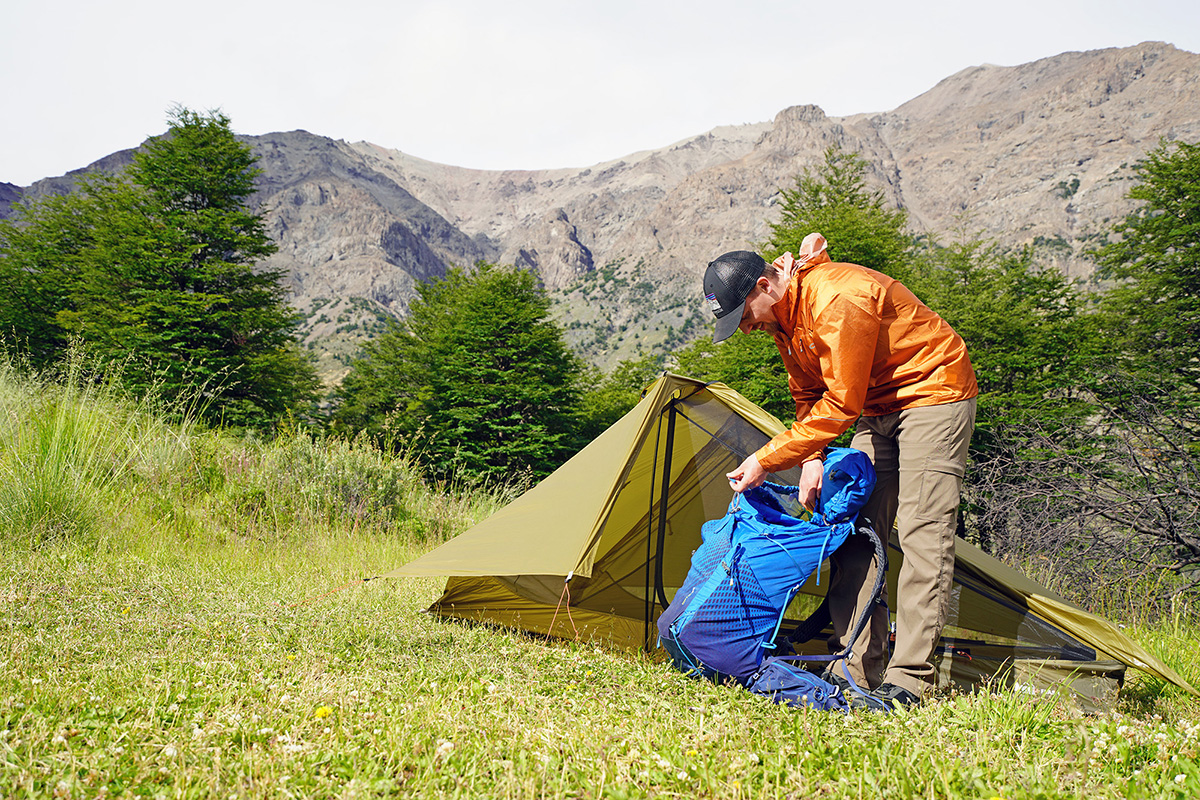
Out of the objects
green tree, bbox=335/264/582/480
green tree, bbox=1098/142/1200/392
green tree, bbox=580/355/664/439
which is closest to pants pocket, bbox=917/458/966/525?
green tree, bbox=1098/142/1200/392

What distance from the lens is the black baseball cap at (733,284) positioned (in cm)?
258

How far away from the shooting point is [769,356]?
17000mm

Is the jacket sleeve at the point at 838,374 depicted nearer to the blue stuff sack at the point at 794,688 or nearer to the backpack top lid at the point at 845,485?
the backpack top lid at the point at 845,485

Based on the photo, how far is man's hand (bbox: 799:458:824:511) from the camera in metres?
2.53

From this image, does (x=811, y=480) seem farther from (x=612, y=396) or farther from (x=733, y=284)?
(x=612, y=396)

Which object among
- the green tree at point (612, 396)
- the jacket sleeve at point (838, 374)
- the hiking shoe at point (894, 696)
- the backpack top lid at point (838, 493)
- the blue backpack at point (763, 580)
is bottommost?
the green tree at point (612, 396)

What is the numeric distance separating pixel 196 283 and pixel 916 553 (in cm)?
1653

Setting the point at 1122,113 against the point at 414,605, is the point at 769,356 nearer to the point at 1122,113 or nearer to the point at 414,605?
the point at 414,605

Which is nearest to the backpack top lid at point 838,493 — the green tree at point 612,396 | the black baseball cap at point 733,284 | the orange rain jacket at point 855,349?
the orange rain jacket at point 855,349

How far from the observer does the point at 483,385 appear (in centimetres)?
2105

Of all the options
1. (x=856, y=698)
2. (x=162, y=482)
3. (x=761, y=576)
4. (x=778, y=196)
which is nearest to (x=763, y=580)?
(x=761, y=576)

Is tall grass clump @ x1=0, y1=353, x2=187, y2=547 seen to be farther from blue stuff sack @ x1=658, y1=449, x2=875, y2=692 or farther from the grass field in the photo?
blue stuff sack @ x1=658, y1=449, x2=875, y2=692

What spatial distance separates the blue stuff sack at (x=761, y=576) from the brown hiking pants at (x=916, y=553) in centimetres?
15

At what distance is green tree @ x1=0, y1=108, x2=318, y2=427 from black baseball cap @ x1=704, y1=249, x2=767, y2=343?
13530 mm
